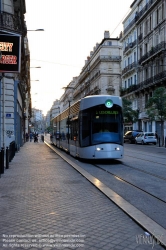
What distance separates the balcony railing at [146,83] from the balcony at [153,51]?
3081mm

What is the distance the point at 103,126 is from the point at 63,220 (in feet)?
32.3

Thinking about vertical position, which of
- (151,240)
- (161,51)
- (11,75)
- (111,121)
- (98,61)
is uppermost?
(98,61)

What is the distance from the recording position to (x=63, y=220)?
5879mm

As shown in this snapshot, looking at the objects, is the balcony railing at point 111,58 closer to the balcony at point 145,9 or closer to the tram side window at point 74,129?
the balcony at point 145,9

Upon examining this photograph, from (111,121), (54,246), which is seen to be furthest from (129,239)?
(111,121)

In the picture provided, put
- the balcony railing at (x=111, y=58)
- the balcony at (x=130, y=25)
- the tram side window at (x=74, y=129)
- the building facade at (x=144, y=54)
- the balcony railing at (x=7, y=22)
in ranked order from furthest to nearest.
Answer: the balcony railing at (x=111, y=58) < the balcony at (x=130, y=25) < the building facade at (x=144, y=54) < the balcony railing at (x=7, y=22) < the tram side window at (x=74, y=129)

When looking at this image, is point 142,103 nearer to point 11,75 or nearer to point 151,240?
point 11,75

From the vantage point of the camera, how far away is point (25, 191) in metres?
8.68

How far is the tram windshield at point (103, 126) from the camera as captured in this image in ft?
50.6

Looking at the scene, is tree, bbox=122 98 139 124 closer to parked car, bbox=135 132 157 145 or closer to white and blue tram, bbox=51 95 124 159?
parked car, bbox=135 132 157 145

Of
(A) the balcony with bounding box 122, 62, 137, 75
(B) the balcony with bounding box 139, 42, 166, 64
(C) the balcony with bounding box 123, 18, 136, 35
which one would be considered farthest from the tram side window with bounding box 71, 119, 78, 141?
(C) the balcony with bounding box 123, 18, 136, 35

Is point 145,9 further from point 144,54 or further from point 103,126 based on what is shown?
point 103,126

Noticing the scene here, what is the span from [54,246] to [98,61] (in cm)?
7116

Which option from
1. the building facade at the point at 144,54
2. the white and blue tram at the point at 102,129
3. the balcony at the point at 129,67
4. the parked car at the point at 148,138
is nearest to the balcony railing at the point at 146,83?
the building facade at the point at 144,54
